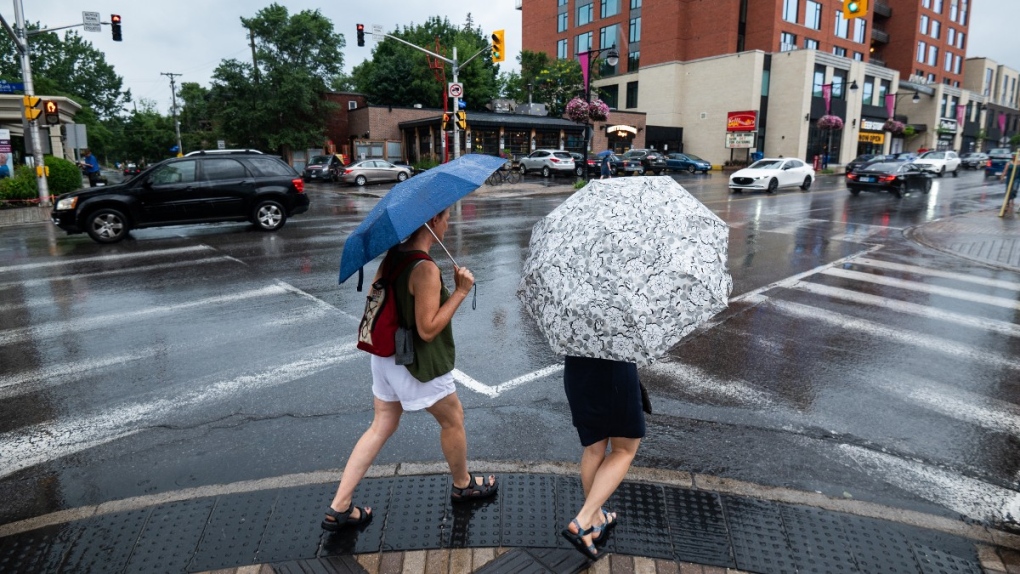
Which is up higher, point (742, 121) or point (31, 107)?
point (742, 121)

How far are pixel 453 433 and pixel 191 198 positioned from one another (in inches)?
496

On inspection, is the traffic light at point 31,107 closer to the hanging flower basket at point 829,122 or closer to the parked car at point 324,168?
the parked car at point 324,168

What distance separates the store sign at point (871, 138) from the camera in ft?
183

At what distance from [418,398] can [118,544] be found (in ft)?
5.66

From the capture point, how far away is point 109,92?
9888 centimetres

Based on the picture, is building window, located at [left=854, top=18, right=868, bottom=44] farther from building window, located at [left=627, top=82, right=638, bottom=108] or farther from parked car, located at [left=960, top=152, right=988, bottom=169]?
building window, located at [left=627, top=82, right=638, bottom=108]

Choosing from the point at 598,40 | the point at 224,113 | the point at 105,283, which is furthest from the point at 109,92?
the point at 105,283

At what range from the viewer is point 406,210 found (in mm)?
2525

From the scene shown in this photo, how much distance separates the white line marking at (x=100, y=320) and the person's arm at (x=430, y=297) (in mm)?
6052

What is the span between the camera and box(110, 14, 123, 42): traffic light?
875 inches

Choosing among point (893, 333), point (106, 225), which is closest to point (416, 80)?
point (106, 225)

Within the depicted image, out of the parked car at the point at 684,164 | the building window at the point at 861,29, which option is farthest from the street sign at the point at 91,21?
the building window at the point at 861,29

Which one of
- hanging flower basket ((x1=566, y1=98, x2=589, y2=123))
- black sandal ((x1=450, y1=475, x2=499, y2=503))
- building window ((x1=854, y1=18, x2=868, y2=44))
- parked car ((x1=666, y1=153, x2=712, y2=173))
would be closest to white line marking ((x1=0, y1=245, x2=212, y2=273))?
black sandal ((x1=450, y1=475, x2=499, y2=503))

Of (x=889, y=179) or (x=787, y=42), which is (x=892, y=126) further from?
(x=889, y=179)
